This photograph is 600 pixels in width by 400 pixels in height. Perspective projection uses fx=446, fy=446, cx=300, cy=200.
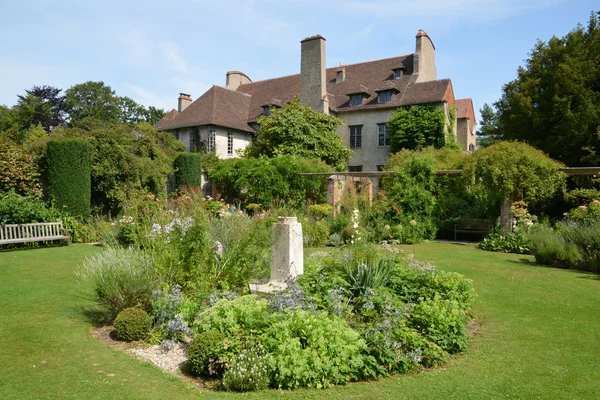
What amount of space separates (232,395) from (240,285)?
3005 mm

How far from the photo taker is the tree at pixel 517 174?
13477 millimetres

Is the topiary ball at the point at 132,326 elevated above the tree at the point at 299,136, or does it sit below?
below

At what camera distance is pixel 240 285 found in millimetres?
6883

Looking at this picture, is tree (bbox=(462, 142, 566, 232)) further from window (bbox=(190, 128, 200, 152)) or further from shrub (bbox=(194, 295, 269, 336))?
window (bbox=(190, 128, 200, 152))

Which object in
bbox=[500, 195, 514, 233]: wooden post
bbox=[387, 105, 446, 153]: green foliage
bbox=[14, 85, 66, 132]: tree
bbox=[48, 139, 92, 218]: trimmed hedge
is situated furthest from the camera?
bbox=[14, 85, 66, 132]: tree

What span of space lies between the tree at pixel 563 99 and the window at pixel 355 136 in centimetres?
868

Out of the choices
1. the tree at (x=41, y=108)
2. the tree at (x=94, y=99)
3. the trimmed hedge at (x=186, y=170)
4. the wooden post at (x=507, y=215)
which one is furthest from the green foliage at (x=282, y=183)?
the tree at (x=94, y=99)

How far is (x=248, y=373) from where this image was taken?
4.04m

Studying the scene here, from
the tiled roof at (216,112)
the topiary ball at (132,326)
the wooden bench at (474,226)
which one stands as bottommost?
the topiary ball at (132,326)

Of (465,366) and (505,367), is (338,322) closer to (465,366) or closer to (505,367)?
(465,366)

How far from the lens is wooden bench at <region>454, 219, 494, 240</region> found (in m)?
15.2

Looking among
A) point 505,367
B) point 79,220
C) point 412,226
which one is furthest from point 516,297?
point 79,220

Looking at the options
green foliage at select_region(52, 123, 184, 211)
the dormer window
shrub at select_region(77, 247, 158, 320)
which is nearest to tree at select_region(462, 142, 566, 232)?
shrub at select_region(77, 247, 158, 320)

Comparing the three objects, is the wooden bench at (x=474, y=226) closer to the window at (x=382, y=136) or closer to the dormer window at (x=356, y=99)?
the window at (x=382, y=136)
